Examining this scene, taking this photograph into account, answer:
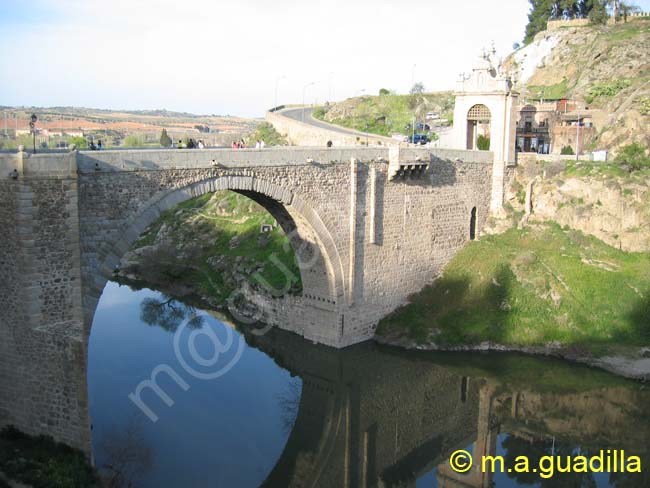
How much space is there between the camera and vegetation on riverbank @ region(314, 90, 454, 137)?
4841cm

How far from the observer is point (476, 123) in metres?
31.5

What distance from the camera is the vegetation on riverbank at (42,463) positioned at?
13.1 metres

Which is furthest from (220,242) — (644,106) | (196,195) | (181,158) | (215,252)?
(644,106)

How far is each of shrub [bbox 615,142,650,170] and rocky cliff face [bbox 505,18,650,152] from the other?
1.61m

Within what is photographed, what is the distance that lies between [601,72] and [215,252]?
2915cm

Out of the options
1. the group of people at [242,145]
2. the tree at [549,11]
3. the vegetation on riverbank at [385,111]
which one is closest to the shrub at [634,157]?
the group of people at [242,145]

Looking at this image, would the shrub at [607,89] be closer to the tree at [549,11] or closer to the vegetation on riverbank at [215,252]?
the tree at [549,11]

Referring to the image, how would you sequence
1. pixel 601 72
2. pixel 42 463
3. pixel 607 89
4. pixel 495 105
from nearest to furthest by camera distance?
1. pixel 42 463
2. pixel 495 105
3. pixel 607 89
4. pixel 601 72

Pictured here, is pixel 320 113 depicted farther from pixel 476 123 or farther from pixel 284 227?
pixel 284 227

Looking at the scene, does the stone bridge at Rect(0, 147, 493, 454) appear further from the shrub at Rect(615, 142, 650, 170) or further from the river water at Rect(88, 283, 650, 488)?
the shrub at Rect(615, 142, 650, 170)

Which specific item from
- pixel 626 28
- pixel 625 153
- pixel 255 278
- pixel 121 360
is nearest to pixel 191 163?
pixel 121 360

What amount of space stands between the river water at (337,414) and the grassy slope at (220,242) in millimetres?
3538

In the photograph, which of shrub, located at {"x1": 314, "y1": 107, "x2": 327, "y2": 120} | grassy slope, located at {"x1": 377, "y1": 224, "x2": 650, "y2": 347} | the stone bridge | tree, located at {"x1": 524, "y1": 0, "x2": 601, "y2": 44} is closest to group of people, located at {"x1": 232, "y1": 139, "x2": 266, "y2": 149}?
the stone bridge

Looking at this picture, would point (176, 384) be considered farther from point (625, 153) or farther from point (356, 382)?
point (625, 153)
